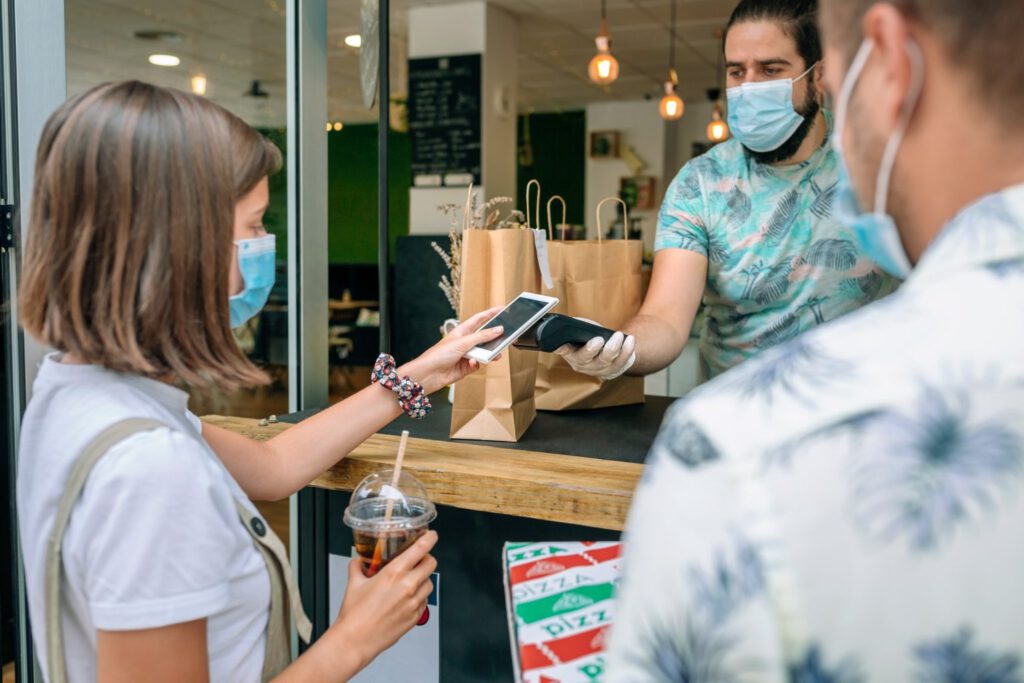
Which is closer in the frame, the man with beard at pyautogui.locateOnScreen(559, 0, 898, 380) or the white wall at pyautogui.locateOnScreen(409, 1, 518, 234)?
the man with beard at pyautogui.locateOnScreen(559, 0, 898, 380)

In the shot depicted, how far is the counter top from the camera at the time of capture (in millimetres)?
1202

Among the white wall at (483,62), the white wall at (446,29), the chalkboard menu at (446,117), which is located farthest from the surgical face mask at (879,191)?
the white wall at (446,29)

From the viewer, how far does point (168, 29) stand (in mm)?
5984

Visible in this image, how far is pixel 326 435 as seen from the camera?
1.33m

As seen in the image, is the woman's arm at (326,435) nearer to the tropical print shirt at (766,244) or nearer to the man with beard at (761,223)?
the man with beard at (761,223)

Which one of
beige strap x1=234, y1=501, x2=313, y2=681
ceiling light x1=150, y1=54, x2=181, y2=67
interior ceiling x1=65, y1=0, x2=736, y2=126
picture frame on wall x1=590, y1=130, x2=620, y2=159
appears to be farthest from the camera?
picture frame on wall x1=590, y1=130, x2=620, y2=159

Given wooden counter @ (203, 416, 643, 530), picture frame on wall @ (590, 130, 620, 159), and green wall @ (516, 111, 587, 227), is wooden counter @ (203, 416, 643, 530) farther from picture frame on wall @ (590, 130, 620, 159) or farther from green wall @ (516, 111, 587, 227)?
green wall @ (516, 111, 587, 227)

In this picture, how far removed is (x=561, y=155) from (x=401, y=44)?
16.2ft

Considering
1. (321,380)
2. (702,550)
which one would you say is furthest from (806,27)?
(702,550)

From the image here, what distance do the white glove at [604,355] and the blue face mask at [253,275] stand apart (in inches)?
21.7

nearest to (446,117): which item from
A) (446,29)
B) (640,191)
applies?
(446,29)

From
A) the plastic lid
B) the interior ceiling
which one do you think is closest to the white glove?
the plastic lid

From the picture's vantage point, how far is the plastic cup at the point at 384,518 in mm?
1075

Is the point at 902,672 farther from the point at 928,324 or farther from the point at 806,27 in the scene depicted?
the point at 806,27
